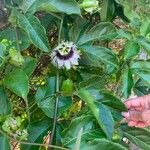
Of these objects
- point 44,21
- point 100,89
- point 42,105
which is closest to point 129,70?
point 100,89

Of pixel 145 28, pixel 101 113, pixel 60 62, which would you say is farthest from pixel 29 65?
pixel 145 28

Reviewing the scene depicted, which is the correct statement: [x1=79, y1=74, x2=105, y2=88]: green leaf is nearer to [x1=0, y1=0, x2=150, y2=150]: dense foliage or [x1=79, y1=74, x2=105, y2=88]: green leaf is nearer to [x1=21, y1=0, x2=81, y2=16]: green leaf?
[x1=0, y1=0, x2=150, y2=150]: dense foliage

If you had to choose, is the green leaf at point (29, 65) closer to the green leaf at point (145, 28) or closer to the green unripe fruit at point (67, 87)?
the green unripe fruit at point (67, 87)

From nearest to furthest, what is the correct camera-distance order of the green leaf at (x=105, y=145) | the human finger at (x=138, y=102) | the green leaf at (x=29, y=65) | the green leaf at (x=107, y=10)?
the green leaf at (x=105, y=145) < the green leaf at (x=29, y=65) < the human finger at (x=138, y=102) < the green leaf at (x=107, y=10)

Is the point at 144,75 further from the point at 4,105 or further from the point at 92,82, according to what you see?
the point at 4,105

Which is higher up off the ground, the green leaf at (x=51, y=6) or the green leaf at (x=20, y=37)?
the green leaf at (x=51, y=6)

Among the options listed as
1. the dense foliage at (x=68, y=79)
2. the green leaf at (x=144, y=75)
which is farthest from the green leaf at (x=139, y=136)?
the green leaf at (x=144, y=75)
